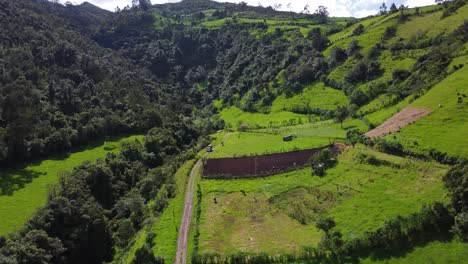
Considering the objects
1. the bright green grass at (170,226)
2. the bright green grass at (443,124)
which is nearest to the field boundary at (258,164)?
the bright green grass at (170,226)

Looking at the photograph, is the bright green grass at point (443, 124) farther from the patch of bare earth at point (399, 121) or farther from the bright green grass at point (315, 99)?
the bright green grass at point (315, 99)

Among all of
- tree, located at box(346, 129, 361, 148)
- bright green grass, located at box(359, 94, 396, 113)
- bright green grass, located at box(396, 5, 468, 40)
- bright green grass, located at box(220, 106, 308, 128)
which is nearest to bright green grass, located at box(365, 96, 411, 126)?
bright green grass, located at box(359, 94, 396, 113)

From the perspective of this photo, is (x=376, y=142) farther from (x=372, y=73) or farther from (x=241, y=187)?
(x=372, y=73)

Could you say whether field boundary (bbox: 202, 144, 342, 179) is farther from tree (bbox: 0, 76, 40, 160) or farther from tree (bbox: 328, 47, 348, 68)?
tree (bbox: 328, 47, 348, 68)

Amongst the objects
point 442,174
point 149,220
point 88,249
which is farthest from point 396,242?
point 88,249

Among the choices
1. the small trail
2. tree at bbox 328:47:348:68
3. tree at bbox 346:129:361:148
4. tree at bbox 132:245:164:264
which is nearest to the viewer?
tree at bbox 132:245:164:264

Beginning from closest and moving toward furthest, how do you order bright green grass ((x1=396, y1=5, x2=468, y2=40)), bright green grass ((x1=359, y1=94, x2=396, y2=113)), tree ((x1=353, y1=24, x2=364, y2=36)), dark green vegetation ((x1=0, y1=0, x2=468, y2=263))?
1. dark green vegetation ((x1=0, y1=0, x2=468, y2=263))
2. bright green grass ((x1=359, y1=94, x2=396, y2=113))
3. bright green grass ((x1=396, y1=5, x2=468, y2=40))
4. tree ((x1=353, y1=24, x2=364, y2=36))
